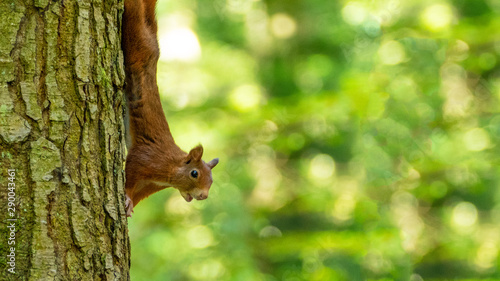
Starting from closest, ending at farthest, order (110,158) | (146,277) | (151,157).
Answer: (110,158), (151,157), (146,277)

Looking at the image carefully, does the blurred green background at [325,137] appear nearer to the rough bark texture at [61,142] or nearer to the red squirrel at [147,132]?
the red squirrel at [147,132]

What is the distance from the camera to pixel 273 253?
6148mm

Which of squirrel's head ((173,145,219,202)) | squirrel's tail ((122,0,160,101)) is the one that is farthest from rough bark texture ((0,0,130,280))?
squirrel's head ((173,145,219,202))

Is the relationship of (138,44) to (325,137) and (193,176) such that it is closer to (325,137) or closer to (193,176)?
(193,176)

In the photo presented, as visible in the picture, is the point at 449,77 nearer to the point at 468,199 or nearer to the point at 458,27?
the point at 458,27

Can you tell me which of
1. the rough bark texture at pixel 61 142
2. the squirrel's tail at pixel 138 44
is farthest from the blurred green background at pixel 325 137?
the rough bark texture at pixel 61 142

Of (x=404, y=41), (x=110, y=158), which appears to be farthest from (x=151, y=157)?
(x=404, y=41)

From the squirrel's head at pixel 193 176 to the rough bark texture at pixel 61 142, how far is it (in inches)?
33.2

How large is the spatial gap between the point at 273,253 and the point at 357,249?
907mm

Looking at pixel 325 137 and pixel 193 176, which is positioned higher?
pixel 325 137

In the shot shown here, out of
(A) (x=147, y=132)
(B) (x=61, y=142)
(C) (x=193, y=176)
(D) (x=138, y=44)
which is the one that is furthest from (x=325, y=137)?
(B) (x=61, y=142)

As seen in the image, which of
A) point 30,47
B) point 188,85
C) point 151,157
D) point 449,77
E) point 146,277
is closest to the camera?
point 30,47

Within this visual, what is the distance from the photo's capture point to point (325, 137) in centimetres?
625

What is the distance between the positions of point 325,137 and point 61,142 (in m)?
4.78
